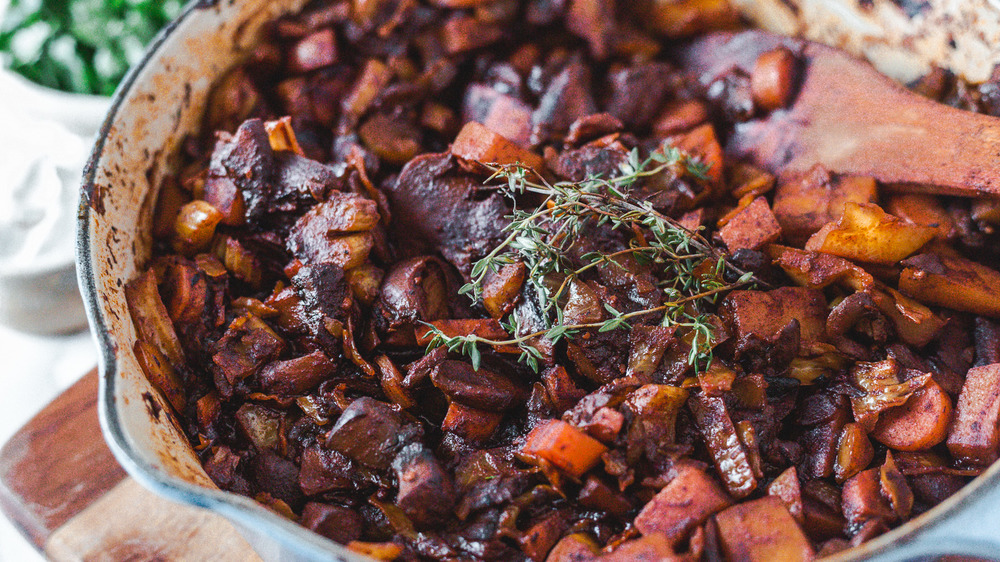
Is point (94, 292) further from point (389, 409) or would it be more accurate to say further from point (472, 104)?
point (472, 104)

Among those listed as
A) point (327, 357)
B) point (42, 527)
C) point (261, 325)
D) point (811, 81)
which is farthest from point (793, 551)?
point (42, 527)

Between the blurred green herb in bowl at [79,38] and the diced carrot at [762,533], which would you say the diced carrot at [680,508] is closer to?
the diced carrot at [762,533]

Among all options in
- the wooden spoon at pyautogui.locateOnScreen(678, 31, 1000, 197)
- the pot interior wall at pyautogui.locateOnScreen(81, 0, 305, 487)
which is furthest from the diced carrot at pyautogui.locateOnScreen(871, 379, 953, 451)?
the pot interior wall at pyautogui.locateOnScreen(81, 0, 305, 487)

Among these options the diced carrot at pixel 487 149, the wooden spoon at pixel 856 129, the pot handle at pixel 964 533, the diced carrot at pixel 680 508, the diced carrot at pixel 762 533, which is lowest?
the diced carrot at pixel 762 533

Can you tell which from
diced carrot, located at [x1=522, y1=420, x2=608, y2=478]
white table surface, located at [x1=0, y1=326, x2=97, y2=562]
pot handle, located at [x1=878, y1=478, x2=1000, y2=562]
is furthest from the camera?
white table surface, located at [x1=0, y1=326, x2=97, y2=562]

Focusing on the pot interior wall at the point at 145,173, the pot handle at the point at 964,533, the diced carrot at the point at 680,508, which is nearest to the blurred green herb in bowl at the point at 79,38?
the pot interior wall at the point at 145,173

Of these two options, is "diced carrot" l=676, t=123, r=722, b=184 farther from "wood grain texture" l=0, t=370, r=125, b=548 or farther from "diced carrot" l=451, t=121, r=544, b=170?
"wood grain texture" l=0, t=370, r=125, b=548
